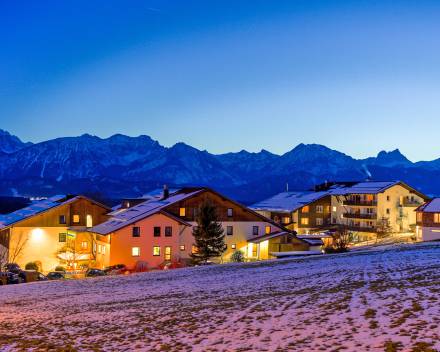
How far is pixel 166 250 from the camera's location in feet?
193

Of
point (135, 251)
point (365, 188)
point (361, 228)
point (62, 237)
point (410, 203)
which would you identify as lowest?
point (135, 251)

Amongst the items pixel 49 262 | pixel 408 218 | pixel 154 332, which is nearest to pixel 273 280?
pixel 154 332

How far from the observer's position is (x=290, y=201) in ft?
331

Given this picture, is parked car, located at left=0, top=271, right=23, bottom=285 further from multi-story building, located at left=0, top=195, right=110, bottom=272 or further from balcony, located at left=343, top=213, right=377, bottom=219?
balcony, located at left=343, top=213, right=377, bottom=219

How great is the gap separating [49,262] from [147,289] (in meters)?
39.1

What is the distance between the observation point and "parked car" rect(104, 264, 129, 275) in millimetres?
50500

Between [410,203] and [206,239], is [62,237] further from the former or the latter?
[410,203]

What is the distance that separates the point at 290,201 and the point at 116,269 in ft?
182

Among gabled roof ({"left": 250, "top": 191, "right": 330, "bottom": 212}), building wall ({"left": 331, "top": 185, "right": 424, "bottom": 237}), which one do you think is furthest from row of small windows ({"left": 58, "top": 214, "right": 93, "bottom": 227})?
building wall ({"left": 331, "top": 185, "right": 424, "bottom": 237})

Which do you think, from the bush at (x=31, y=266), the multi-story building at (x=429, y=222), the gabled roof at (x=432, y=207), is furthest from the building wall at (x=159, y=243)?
the gabled roof at (x=432, y=207)

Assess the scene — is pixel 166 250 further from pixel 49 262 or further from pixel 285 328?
pixel 285 328

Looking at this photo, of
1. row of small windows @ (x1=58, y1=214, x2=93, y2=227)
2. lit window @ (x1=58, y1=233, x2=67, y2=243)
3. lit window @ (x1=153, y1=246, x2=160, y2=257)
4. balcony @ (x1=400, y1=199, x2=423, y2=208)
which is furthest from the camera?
balcony @ (x1=400, y1=199, x2=423, y2=208)

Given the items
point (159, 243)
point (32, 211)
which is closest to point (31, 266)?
point (32, 211)

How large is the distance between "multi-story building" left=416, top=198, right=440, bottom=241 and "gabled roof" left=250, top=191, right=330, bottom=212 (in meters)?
26.9
